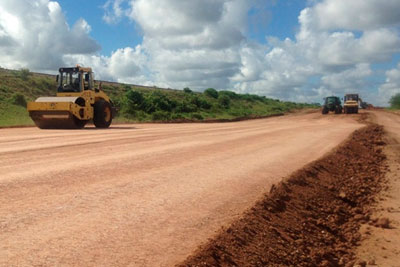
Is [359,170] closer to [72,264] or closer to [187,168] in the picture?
[187,168]

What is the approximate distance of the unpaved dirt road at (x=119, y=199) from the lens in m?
3.56

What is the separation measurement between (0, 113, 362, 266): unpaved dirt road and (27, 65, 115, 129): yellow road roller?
817 cm

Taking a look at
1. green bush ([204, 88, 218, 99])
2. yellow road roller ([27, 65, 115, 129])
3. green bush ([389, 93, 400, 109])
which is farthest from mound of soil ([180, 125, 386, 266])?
green bush ([389, 93, 400, 109])

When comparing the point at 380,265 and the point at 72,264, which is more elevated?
the point at 72,264

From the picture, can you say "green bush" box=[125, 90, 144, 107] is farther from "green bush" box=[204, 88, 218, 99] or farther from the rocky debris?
"green bush" box=[204, 88, 218, 99]

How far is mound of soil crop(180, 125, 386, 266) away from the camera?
3.95 meters

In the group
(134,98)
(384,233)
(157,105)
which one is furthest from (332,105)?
(384,233)

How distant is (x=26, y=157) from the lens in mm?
8203

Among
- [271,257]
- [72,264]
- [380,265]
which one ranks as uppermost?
[72,264]

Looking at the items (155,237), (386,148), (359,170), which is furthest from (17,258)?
(386,148)

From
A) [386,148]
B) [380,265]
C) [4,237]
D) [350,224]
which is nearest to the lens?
[4,237]

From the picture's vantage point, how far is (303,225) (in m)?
5.38

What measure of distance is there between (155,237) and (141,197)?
1.43m

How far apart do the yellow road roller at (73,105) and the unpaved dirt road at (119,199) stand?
817cm
